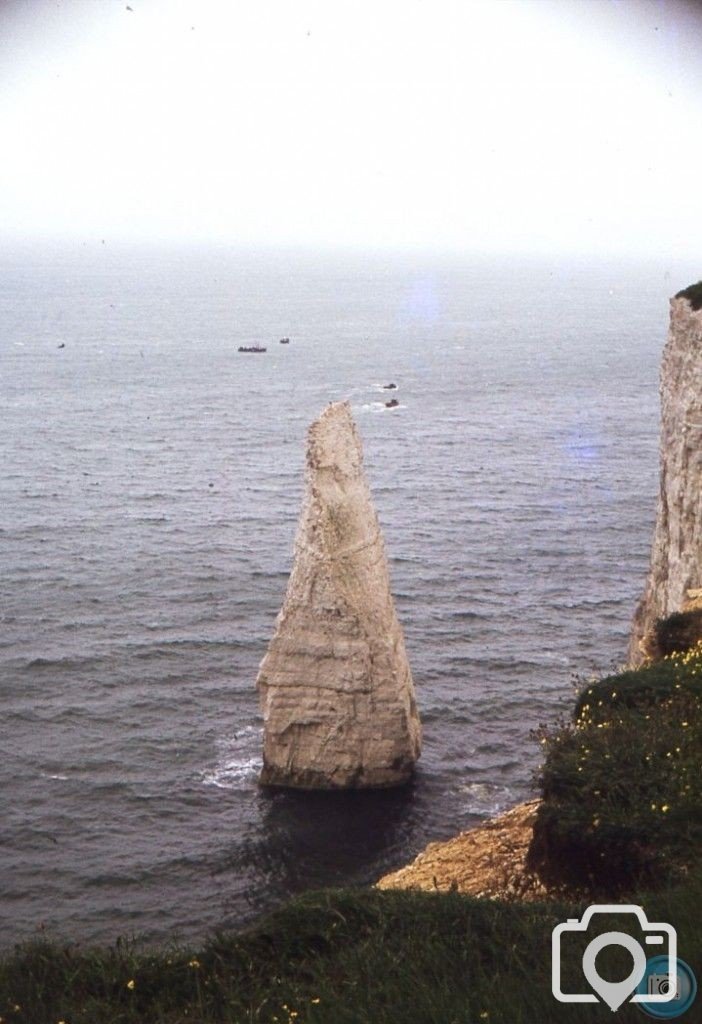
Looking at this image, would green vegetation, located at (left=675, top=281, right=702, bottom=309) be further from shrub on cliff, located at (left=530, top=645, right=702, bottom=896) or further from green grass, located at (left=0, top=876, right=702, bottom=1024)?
green grass, located at (left=0, top=876, right=702, bottom=1024)

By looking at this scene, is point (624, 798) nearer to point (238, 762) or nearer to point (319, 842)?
point (319, 842)

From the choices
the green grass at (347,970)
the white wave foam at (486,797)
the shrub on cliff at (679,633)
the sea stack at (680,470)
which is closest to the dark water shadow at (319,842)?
the white wave foam at (486,797)

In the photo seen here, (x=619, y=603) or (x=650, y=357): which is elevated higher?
(x=650, y=357)

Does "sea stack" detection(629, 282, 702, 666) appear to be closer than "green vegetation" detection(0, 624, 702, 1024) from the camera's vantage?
No

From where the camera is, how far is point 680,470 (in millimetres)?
38594

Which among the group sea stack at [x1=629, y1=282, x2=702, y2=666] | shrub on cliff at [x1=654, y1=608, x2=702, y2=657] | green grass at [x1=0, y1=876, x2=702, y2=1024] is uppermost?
sea stack at [x1=629, y1=282, x2=702, y2=666]

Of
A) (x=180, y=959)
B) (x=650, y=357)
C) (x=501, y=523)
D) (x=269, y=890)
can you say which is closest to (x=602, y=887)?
(x=180, y=959)

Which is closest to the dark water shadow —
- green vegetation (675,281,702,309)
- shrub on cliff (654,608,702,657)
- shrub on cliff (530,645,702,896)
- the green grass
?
shrub on cliff (654,608,702,657)

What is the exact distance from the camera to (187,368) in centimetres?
13725

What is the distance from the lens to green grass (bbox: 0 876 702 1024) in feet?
39.2

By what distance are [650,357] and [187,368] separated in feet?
179

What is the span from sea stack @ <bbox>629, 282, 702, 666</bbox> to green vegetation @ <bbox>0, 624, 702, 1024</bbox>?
650 inches

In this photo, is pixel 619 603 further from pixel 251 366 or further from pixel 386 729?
pixel 251 366

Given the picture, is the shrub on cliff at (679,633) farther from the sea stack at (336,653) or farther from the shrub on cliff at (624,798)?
the sea stack at (336,653)
